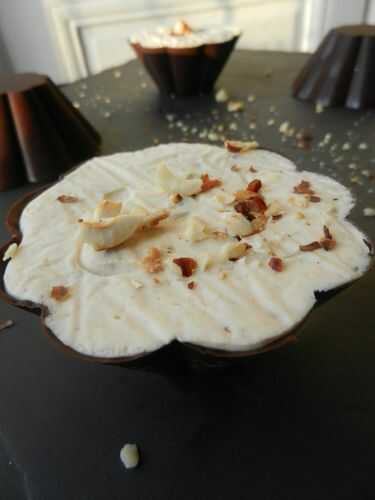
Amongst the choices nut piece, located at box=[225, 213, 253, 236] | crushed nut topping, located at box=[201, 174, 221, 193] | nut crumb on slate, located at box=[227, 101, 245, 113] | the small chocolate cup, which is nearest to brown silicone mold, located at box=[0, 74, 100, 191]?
the small chocolate cup

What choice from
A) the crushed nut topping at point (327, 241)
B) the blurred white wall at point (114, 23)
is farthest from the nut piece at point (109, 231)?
the blurred white wall at point (114, 23)

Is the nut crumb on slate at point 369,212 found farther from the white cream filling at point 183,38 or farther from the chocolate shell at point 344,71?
the white cream filling at point 183,38

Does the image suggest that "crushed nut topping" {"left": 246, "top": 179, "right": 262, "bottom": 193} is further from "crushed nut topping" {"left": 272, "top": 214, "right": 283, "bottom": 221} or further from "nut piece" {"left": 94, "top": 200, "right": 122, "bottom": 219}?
"nut piece" {"left": 94, "top": 200, "right": 122, "bottom": 219}

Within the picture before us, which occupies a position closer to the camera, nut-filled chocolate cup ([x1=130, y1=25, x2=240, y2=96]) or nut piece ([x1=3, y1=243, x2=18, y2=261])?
nut piece ([x1=3, y1=243, x2=18, y2=261])

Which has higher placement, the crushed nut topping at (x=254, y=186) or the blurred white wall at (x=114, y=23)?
the crushed nut topping at (x=254, y=186)

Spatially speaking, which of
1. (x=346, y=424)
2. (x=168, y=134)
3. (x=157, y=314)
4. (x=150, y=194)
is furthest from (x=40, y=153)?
(x=346, y=424)

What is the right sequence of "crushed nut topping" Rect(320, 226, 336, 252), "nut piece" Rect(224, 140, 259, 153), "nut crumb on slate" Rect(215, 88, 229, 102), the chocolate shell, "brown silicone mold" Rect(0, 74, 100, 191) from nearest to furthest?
"crushed nut topping" Rect(320, 226, 336, 252), "nut piece" Rect(224, 140, 259, 153), "brown silicone mold" Rect(0, 74, 100, 191), the chocolate shell, "nut crumb on slate" Rect(215, 88, 229, 102)

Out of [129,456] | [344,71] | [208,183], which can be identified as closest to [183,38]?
[344,71]

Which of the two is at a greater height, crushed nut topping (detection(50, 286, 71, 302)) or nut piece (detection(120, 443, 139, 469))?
crushed nut topping (detection(50, 286, 71, 302))
